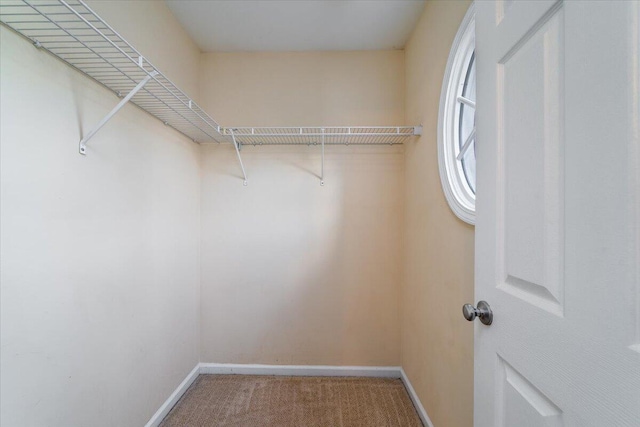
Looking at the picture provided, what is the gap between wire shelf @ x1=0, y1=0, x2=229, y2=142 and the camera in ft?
2.51

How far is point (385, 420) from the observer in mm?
1548

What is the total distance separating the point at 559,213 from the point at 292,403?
187 centimetres

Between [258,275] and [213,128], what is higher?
[213,128]

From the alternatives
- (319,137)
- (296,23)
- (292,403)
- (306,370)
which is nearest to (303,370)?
(306,370)

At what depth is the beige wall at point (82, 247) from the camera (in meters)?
0.81

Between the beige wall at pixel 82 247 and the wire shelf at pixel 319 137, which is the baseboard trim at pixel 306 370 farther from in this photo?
the wire shelf at pixel 319 137

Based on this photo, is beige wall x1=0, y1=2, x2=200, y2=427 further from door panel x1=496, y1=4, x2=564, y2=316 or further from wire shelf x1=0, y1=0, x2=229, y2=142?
door panel x1=496, y1=4, x2=564, y2=316

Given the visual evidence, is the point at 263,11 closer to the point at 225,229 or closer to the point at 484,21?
the point at 484,21

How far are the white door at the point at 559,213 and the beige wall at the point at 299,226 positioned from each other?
123 cm

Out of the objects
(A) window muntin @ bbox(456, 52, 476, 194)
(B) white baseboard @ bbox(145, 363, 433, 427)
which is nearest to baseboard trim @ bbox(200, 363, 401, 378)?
(B) white baseboard @ bbox(145, 363, 433, 427)

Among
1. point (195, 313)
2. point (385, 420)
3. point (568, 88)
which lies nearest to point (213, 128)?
point (195, 313)

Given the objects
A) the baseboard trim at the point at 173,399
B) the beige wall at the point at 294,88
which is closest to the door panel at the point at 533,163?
the beige wall at the point at 294,88

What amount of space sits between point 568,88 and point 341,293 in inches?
69.5

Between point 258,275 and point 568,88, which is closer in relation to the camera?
point 568,88
